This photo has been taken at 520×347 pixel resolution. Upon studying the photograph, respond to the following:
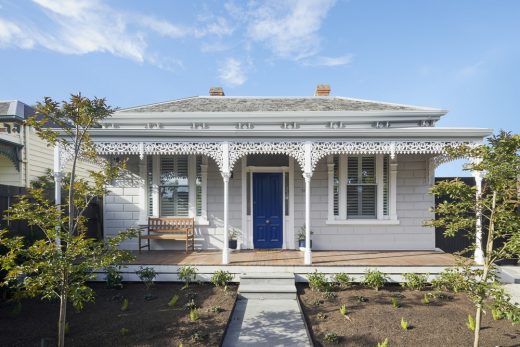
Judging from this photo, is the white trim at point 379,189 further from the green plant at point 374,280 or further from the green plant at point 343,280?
the green plant at point 343,280

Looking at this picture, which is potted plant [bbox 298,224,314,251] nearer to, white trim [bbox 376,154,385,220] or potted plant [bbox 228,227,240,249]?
potted plant [bbox 228,227,240,249]

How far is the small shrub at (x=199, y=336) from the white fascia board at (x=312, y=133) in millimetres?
4296

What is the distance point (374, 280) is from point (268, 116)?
5610 millimetres

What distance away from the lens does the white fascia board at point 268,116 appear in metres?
9.68

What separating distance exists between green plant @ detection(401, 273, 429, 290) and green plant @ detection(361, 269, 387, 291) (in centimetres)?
51

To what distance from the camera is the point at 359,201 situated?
8.98 metres

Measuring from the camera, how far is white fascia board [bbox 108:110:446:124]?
9.68m

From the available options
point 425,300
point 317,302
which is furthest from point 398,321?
point 317,302

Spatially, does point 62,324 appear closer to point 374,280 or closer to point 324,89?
point 374,280

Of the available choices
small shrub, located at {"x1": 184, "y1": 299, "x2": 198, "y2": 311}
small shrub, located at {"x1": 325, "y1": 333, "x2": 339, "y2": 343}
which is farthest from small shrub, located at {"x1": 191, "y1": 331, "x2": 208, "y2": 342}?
small shrub, located at {"x1": 325, "y1": 333, "x2": 339, "y2": 343}

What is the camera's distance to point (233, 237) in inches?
343

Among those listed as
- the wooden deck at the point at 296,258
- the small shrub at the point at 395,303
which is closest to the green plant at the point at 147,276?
the wooden deck at the point at 296,258

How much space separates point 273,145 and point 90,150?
3965 mm

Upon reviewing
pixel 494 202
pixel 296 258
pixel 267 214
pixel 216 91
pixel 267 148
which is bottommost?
pixel 296 258
